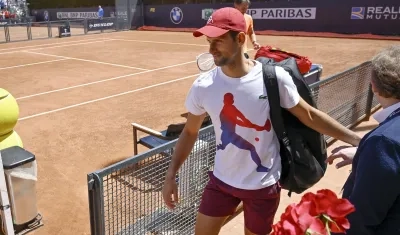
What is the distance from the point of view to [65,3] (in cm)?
4528

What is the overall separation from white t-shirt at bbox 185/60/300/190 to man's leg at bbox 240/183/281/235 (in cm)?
5

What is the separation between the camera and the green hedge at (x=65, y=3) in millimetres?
41375

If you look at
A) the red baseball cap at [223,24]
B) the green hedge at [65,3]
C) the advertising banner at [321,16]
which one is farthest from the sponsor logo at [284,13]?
the red baseball cap at [223,24]

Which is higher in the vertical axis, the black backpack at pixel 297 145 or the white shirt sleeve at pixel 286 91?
the white shirt sleeve at pixel 286 91

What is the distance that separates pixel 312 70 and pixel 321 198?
17.5ft

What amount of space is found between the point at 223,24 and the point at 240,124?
1.99ft

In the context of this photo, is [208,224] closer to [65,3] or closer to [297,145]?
[297,145]

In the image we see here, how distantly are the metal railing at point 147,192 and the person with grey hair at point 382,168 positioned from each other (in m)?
1.58

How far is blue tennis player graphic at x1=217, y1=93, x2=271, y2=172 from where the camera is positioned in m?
2.36

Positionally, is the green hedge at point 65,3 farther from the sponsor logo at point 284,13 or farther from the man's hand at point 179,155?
the man's hand at point 179,155

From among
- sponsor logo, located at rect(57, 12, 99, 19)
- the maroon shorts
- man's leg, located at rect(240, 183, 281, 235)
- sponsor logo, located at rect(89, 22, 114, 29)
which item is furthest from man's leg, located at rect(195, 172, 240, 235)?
sponsor logo, located at rect(57, 12, 99, 19)

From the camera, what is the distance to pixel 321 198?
1.23 metres

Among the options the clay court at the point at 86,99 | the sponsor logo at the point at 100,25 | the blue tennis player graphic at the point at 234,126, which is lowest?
the clay court at the point at 86,99

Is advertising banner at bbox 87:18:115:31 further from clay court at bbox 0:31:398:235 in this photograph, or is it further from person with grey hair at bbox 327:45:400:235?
person with grey hair at bbox 327:45:400:235
